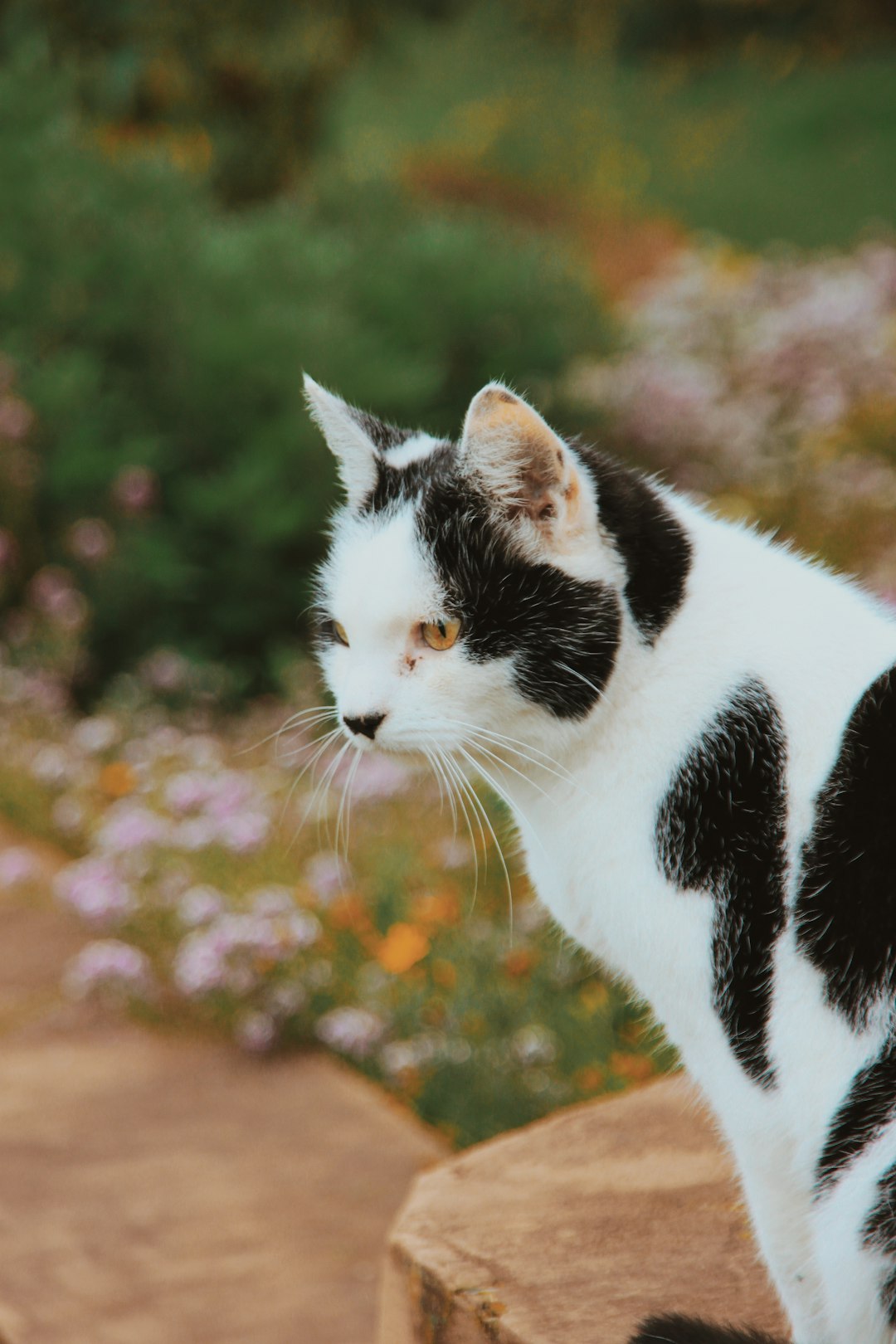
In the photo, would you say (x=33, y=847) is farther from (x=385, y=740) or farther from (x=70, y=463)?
(x=385, y=740)

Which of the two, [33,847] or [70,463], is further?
[70,463]

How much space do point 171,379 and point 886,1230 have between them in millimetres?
4277

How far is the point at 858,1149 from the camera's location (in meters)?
1.42

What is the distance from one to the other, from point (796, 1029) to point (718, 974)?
0.33 feet

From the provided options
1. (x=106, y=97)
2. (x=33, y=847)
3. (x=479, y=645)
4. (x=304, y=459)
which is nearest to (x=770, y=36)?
(x=106, y=97)

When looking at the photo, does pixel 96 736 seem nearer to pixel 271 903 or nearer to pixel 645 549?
pixel 271 903

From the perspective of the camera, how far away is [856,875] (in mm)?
1452

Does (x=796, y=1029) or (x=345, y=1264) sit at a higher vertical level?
(x=796, y=1029)

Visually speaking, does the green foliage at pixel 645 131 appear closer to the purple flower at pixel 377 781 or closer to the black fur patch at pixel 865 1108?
the purple flower at pixel 377 781

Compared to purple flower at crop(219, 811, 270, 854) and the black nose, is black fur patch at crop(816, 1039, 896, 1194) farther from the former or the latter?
purple flower at crop(219, 811, 270, 854)

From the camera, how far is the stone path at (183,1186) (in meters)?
2.17

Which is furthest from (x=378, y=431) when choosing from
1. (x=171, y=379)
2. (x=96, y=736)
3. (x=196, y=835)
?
(x=171, y=379)


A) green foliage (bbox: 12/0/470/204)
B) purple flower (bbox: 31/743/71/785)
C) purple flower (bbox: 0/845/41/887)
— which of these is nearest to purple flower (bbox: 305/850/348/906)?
purple flower (bbox: 0/845/41/887)

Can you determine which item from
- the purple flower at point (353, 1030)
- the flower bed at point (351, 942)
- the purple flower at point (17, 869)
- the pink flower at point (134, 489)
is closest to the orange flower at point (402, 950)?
the flower bed at point (351, 942)
